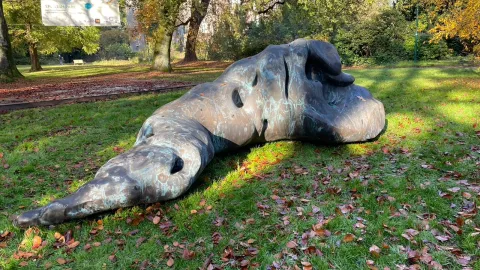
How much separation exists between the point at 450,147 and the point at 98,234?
5.48 metres

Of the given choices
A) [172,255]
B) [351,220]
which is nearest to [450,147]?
[351,220]

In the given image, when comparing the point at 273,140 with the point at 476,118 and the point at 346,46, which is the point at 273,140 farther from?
the point at 346,46

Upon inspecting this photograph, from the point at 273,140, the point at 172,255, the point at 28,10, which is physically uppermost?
the point at 28,10

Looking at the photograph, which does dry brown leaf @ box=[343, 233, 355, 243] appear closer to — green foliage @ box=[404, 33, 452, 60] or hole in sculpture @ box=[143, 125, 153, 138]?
hole in sculpture @ box=[143, 125, 153, 138]

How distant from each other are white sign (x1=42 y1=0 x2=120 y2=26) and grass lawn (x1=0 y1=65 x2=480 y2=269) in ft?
50.1

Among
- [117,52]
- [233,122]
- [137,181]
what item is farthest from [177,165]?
[117,52]

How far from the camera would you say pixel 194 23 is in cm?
2445

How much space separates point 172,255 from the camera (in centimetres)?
345

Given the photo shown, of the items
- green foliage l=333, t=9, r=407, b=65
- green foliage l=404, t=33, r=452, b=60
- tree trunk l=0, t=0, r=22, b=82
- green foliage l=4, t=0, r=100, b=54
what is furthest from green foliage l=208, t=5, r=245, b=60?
tree trunk l=0, t=0, r=22, b=82

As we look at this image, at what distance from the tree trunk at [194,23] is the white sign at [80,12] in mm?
4490

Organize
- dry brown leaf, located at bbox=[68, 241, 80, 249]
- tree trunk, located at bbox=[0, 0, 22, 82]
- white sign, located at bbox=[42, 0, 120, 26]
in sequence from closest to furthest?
dry brown leaf, located at bbox=[68, 241, 80, 249], tree trunk, located at bbox=[0, 0, 22, 82], white sign, located at bbox=[42, 0, 120, 26]

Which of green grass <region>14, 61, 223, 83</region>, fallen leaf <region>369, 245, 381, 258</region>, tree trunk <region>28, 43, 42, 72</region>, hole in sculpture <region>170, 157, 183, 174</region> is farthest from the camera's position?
tree trunk <region>28, 43, 42, 72</region>

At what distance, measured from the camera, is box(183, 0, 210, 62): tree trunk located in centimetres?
2045

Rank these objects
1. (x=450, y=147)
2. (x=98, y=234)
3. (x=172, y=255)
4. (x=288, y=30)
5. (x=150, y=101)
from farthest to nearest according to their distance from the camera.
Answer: (x=288, y=30) → (x=150, y=101) → (x=450, y=147) → (x=98, y=234) → (x=172, y=255)
